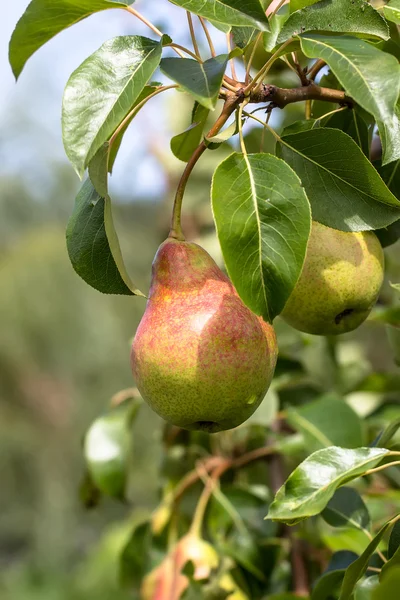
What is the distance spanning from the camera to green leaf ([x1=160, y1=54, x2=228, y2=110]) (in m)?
0.58

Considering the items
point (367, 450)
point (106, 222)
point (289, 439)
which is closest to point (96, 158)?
point (106, 222)

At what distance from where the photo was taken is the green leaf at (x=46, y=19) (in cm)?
66

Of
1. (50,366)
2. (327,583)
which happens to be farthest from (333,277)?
(50,366)

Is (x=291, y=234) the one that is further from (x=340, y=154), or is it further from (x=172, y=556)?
(x=172, y=556)

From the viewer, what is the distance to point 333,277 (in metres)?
0.75

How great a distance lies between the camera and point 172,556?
4.20ft

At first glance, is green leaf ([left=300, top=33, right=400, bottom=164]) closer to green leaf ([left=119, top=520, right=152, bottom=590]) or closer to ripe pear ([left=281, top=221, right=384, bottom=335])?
ripe pear ([left=281, top=221, right=384, bottom=335])

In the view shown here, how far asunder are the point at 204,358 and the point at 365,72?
0.26 m

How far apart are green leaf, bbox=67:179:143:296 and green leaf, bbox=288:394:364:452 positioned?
22.5 inches

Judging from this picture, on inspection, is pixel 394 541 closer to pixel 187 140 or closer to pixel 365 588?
pixel 365 588

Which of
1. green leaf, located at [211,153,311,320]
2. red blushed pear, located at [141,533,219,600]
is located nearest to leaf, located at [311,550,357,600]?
green leaf, located at [211,153,311,320]

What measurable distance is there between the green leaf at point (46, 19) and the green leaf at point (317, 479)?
0.44 m

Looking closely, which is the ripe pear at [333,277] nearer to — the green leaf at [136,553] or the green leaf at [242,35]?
the green leaf at [242,35]

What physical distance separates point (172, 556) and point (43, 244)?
251 inches
